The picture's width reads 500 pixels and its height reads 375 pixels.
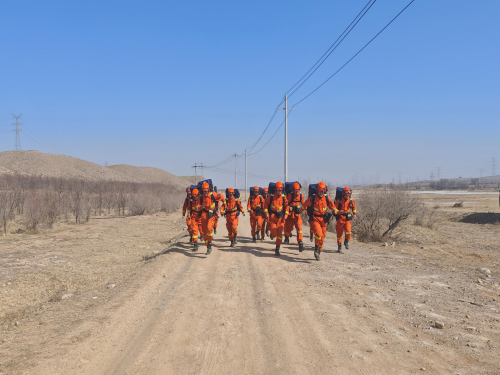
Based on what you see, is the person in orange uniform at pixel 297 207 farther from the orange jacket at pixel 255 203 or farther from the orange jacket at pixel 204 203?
the orange jacket at pixel 204 203

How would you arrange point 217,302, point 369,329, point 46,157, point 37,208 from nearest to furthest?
point 369,329 → point 217,302 → point 37,208 → point 46,157

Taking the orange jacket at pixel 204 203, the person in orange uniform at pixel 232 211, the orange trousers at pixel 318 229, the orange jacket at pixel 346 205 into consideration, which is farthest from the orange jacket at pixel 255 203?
the orange trousers at pixel 318 229

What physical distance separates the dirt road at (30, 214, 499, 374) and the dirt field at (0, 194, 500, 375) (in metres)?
0.02

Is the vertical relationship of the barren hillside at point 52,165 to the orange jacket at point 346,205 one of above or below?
above

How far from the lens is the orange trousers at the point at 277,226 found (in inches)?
451

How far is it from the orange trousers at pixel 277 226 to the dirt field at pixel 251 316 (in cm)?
68

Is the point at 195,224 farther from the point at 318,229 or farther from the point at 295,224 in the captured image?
the point at 318,229

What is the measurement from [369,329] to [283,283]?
286 centimetres

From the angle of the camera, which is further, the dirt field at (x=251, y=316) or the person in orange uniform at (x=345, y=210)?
the person in orange uniform at (x=345, y=210)

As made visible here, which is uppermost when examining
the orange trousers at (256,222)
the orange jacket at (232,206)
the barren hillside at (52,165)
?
the barren hillside at (52,165)

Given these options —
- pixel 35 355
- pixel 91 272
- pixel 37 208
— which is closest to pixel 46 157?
pixel 37 208

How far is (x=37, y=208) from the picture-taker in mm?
20969

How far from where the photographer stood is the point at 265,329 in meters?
5.78

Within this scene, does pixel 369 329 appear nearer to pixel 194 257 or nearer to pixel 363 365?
pixel 363 365
